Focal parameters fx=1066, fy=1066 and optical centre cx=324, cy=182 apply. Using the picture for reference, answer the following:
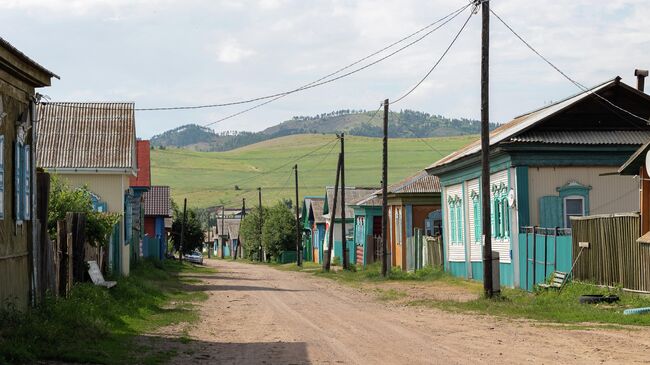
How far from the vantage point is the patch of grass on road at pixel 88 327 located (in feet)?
44.1

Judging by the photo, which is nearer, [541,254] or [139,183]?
[541,254]

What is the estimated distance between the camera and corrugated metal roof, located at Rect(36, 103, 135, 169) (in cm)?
3391

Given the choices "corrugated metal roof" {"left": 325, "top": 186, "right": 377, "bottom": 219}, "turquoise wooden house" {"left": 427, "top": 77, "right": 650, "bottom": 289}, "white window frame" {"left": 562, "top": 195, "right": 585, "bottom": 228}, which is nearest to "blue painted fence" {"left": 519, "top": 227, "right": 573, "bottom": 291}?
"turquoise wooden house" {"left": 427, "top": 77, "right": 650, "bottom": 289}

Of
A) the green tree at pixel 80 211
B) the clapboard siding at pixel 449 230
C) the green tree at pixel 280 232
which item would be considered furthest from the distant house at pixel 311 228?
the green tree at pixel 80 211

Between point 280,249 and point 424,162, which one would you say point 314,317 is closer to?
point 280,249

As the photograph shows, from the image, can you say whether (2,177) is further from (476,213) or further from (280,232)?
(280,232)

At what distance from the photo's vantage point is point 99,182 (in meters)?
34.2

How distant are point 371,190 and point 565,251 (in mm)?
45281

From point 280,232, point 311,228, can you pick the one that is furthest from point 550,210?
point 311,228

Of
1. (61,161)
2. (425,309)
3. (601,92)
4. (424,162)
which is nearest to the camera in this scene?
(425,309)

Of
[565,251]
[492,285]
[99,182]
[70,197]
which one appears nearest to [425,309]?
[492,285]

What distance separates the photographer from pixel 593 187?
3072 centimetres

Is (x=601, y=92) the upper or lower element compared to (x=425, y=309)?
upper

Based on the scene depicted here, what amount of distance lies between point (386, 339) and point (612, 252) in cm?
895
